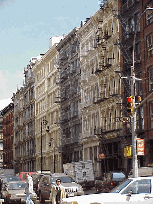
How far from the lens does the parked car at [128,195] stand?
16.1 m

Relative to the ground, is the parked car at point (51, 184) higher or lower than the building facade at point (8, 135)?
lower

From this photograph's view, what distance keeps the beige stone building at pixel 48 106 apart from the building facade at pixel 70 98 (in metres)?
1.82

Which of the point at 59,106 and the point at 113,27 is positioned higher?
the point at 113,27

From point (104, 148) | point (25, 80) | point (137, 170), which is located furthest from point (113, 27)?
point (25, 80)

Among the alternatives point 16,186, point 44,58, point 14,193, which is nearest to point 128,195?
point 14,193

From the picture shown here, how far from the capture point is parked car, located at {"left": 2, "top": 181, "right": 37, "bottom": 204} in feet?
99.0

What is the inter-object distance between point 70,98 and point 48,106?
45.8 feet

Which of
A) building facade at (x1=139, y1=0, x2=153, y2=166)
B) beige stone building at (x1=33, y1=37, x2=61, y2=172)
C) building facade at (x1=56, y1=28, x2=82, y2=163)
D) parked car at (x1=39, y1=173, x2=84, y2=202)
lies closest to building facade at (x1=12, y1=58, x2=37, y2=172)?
beige stone building at (x1=33, y1=37, x2=61, y2=172)

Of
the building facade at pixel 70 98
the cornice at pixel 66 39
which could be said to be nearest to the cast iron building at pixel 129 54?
the building facade at pixel 70 98

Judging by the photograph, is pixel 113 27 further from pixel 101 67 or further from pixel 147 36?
pixel 147 36

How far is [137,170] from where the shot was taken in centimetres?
2738

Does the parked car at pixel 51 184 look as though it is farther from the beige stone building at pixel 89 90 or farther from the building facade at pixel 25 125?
the building facade at pixel 25 125

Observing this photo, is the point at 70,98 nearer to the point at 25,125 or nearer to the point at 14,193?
the point at 25,125

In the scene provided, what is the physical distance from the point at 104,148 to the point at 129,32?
1504cm
